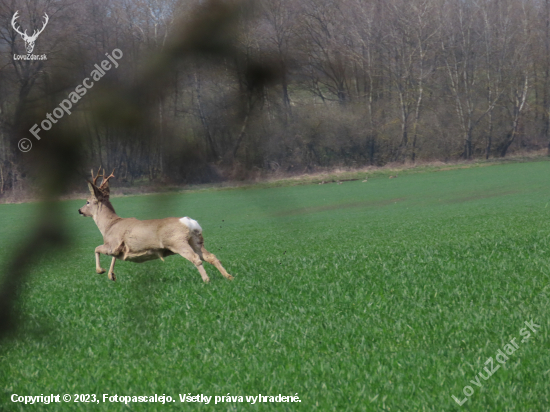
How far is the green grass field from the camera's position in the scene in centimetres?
38

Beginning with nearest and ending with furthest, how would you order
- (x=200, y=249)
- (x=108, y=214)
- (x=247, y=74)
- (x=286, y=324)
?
(x=247, y=74) < (x=108, y=214) < (x=286, y=324) < (x=200, y=249)

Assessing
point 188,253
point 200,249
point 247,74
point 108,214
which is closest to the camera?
point 247,74

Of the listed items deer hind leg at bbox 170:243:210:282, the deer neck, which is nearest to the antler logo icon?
the deer neck

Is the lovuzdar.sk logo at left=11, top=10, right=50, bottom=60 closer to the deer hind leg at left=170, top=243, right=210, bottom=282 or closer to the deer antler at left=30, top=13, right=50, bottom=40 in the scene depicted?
the deer antler at left=30, top=13, right=50, bottom=40

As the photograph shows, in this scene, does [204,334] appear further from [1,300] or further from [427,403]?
[1,300]

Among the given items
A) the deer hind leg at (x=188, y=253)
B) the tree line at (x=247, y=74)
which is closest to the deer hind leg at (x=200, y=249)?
the deer hind leg at (x=188, y=253)

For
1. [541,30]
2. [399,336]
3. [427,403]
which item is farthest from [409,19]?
[399,336]

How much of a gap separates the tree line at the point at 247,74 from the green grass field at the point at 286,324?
0.03 m

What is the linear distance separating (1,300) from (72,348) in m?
3.77

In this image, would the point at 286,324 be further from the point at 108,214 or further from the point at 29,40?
the point at 29,40

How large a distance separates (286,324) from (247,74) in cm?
400

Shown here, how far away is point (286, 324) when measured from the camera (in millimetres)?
4211

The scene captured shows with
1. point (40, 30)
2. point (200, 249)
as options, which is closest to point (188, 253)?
point (200, 249)

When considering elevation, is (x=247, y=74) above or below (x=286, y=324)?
above
